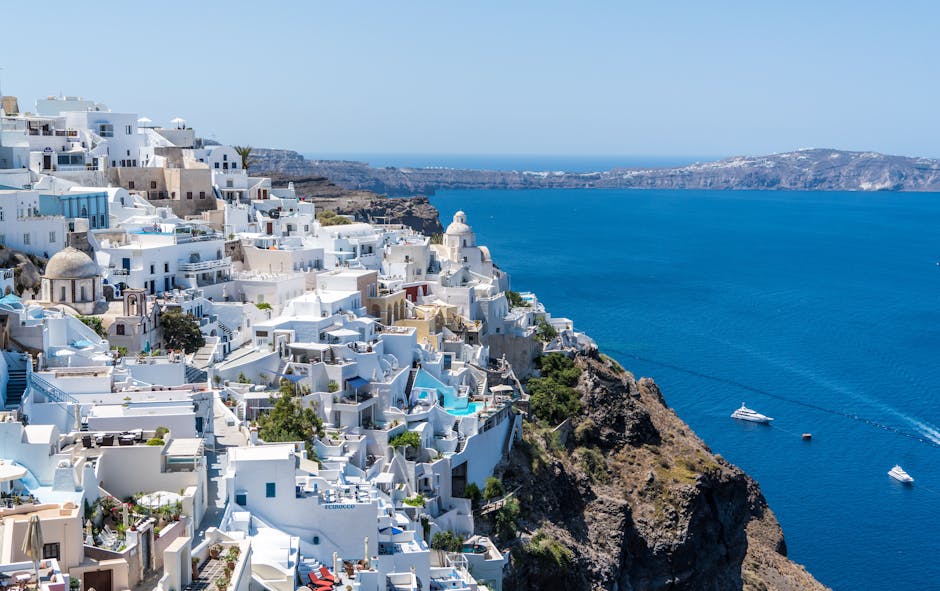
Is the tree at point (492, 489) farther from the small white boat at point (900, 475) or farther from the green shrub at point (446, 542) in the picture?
the small white boat at point (900, 475)

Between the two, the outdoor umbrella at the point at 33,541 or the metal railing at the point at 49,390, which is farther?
the metal railing at the point at 49,390

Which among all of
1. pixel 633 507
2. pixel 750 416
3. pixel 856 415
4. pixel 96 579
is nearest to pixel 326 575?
pixel 96 579

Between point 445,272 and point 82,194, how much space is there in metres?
14.2

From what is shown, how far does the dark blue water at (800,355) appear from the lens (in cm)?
5441

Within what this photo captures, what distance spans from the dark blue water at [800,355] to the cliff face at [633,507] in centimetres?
599

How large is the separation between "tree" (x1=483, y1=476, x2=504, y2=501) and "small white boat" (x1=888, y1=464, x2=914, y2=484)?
106ft

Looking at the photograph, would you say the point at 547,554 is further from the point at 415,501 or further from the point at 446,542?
the point at 415,501

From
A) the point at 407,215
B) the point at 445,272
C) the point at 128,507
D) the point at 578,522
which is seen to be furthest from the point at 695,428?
the point at 128,507

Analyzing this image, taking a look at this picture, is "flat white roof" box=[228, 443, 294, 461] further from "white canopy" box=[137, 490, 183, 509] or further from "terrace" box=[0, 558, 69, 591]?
"terrace" box=[0, 558, 69, 591]

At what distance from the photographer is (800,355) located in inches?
3349

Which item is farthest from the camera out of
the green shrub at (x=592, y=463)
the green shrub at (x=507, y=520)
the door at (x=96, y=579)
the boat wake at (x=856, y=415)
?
the boat wake at (x=856, y=415)

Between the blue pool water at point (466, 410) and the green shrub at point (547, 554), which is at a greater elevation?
the blue pool water at point (466, 410)

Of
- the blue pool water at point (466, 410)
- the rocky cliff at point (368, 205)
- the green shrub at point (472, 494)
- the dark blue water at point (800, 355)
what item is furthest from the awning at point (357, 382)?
the rocky cliff at point (368, 205)

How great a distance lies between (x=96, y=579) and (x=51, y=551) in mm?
738
